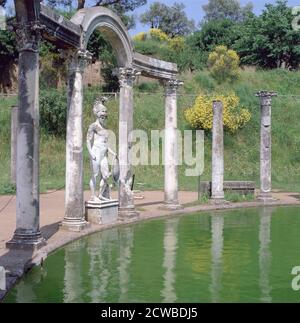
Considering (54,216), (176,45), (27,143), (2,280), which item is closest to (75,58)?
(27,143)

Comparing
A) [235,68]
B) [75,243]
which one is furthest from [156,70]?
[235,68]

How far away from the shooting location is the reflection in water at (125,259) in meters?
7.15

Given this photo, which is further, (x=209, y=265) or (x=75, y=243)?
(x=75, y=243)

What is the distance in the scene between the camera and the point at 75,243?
34.2 ft

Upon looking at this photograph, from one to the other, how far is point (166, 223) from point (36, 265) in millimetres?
5315

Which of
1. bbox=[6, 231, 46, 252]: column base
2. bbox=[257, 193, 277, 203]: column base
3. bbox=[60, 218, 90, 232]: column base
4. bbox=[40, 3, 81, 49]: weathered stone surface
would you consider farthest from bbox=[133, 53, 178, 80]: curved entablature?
bbox=[6, 231, 46, 252]: column base

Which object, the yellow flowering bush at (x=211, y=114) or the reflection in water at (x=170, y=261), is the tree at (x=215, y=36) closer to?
the yellow flowering bush at (x=211, y=114)

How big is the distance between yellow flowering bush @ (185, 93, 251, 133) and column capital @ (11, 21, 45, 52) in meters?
20.5

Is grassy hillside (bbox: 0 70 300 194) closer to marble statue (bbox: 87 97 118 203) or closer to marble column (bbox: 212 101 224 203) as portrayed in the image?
marble column (bbox: 212 101 224 203)

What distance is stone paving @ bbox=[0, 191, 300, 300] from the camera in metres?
8.24

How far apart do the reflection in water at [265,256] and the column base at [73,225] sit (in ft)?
12.0

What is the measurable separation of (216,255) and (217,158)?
26.6 ft
